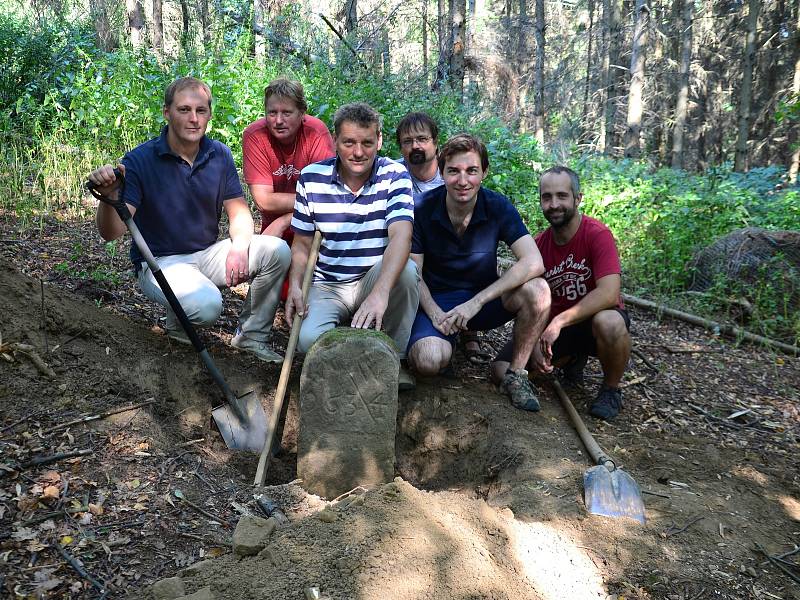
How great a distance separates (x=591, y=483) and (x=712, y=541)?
22.2 inches

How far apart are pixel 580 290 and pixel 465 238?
84 centimetres

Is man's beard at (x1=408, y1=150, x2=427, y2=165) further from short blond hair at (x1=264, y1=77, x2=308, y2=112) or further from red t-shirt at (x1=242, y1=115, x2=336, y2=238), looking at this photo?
short blond hair at (x1=264, y1=77, x2=308, y2=112)

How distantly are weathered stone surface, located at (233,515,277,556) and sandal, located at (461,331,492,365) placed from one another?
105 inches

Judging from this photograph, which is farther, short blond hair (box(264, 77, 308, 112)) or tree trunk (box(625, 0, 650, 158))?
tree trunk (box(625, 0, 650, 158))

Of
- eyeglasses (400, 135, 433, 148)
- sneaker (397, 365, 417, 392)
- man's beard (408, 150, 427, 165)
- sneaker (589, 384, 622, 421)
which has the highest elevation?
eyeglasses (400, 135, 433, 148)

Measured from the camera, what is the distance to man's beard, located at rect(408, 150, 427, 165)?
15.5 feet

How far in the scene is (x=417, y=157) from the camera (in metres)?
4.73

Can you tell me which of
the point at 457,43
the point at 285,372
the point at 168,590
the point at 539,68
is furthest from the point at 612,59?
the point at 168,590

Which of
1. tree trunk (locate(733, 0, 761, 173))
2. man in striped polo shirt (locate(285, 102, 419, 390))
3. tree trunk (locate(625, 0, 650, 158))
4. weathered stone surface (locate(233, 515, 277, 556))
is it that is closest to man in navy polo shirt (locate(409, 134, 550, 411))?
man in striped polo shirt (locate(285, 102, 419, 390))

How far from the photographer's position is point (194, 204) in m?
3.99

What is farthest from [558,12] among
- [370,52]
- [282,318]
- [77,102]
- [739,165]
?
[282,318]

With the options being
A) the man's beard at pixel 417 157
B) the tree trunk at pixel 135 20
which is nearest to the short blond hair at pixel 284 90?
the man's beard at pixel 417 157

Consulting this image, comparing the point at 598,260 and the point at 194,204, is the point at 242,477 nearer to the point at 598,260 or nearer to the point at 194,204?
the point at 194,204

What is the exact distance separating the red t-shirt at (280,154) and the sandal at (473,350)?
1.57 metres
